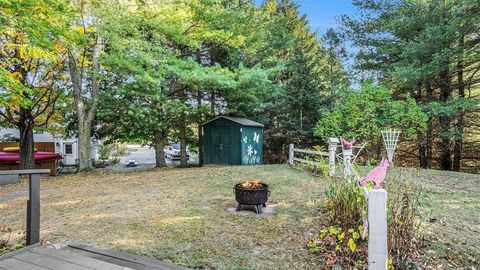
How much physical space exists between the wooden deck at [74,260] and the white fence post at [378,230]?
1.77 meters

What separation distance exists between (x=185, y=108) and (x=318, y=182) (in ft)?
22.7

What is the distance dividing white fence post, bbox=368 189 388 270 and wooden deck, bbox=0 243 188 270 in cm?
177

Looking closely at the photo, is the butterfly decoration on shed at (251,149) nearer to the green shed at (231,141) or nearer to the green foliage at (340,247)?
the green shed at (231,141)

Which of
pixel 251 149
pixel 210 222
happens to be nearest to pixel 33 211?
pixel 210 222

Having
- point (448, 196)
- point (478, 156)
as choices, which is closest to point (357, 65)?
point (478, 156)

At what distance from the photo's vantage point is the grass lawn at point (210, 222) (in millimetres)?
3330

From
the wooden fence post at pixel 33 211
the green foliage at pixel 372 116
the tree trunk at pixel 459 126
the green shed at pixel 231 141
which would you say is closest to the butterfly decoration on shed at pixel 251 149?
the green shed at pixel 231 141

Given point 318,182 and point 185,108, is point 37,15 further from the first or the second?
point 318,182

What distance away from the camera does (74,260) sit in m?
2.81

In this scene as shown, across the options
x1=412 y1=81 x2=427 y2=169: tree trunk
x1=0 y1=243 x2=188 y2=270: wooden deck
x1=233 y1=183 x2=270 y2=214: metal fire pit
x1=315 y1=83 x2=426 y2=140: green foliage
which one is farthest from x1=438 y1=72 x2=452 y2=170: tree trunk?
x1=0 y1=243 x2=188 y2=270: wooden deck

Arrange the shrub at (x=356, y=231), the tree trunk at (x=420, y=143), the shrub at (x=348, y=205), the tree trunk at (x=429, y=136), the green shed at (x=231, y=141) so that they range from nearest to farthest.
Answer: the shrub at (x=356, y=231) → the shrub at (x=348, y=205) → the green shed at (x=231, y=141) → the tree trunk at (x=429, y=136) → the tree trunk at (x=420, y=143)

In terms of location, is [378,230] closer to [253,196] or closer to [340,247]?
[340,247]

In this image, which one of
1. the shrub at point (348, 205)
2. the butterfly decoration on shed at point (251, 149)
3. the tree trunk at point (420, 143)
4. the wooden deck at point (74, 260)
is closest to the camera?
the wooden deck at point (74, 260)

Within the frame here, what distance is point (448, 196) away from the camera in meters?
5.99
